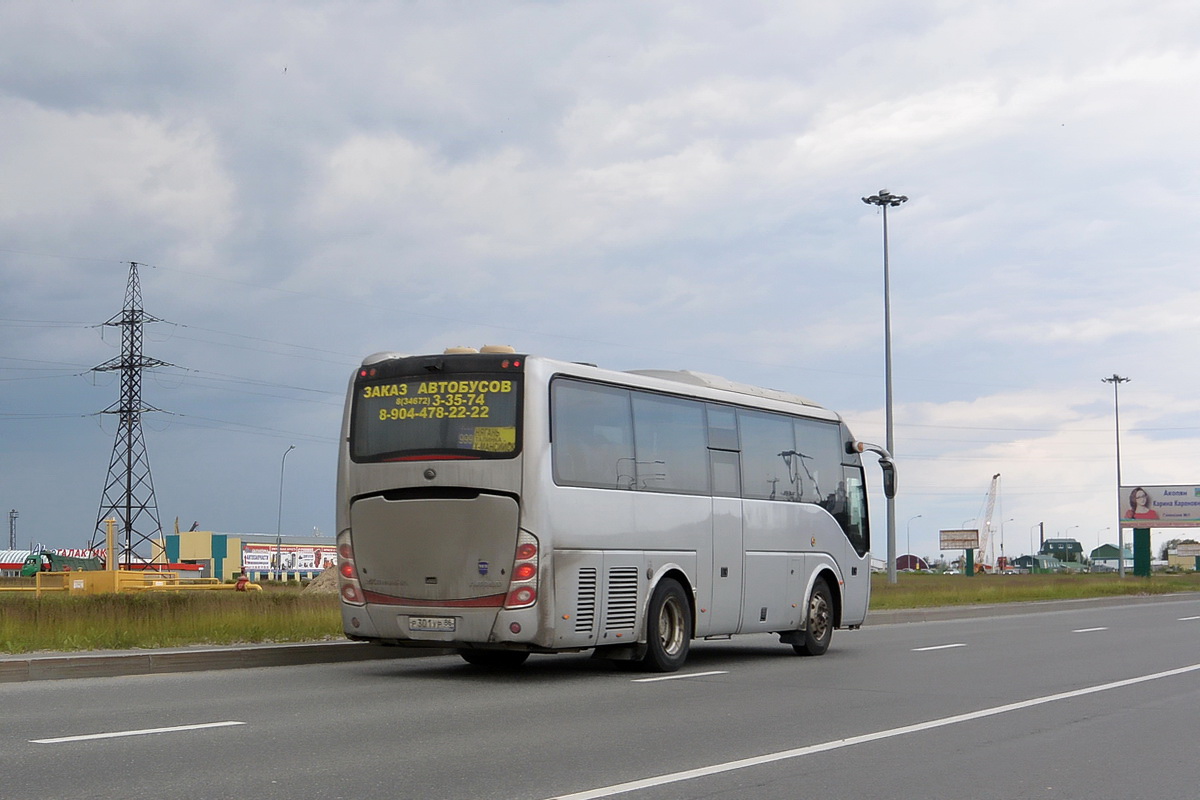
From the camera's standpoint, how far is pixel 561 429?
14.1m

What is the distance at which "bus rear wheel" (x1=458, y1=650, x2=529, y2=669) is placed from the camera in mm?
16031

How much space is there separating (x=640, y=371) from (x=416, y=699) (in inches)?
222

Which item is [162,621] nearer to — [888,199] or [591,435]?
[591,435]

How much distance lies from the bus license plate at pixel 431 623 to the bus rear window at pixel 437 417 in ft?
5.44

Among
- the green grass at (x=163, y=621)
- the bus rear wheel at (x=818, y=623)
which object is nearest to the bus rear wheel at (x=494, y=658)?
the green grass at (x=163, y=621)

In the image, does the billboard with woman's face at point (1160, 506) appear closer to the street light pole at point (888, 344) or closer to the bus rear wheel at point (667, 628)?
the street light pole at point (888, 344)

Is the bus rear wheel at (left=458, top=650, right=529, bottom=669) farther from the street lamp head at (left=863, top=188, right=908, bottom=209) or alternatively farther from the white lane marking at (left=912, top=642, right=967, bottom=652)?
the street lamp head at (left=863, top=188, right=908, bottom=209)

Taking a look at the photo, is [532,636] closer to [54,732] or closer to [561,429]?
[561,429]

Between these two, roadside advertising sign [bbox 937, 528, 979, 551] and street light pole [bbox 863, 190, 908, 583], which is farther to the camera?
roadside advertising sign [bbox 937, 528, 979, 551]

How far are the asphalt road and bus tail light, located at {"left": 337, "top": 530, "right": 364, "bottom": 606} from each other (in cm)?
83

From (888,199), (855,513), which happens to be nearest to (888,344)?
(888,199)

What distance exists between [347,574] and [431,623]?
4.34 feet

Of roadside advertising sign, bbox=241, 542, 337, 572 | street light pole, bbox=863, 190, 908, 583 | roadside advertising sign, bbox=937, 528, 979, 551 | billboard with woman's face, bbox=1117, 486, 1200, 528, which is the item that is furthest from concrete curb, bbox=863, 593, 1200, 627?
roadside advertising sign, bbox=937, 528, 979, 551

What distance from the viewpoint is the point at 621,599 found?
14555 mm
